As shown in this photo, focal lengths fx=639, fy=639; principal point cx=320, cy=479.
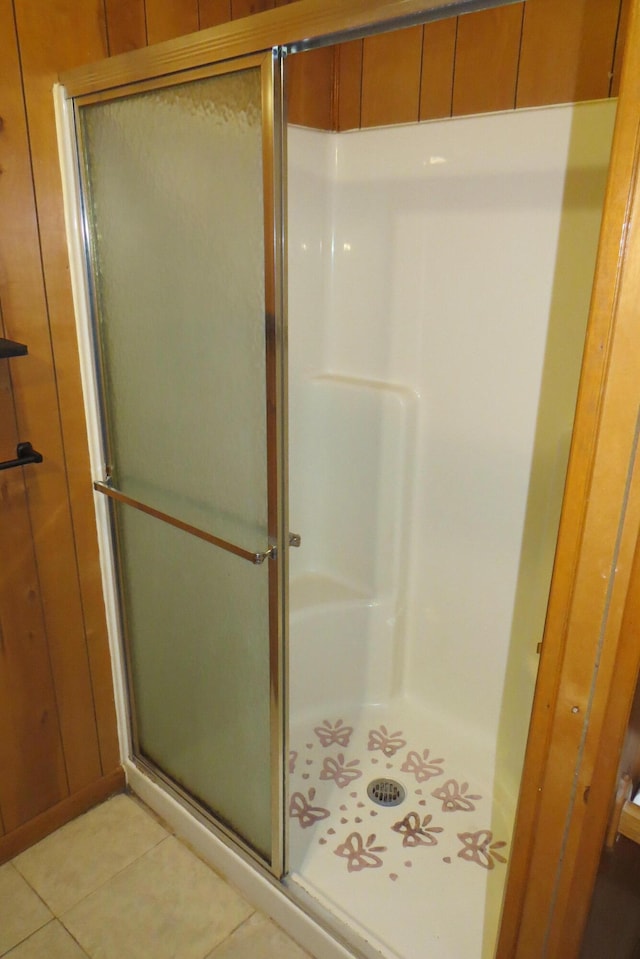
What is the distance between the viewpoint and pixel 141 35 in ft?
4.65

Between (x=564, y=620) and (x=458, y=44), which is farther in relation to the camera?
(x=458, y=44)

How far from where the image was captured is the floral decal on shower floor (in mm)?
1615

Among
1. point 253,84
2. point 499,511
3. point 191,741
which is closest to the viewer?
point 253,84

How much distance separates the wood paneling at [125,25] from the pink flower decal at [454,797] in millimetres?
2024

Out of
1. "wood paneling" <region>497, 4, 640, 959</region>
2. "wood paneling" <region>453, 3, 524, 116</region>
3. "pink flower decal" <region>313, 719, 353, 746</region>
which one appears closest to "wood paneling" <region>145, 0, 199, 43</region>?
"wood paneling" <region>453, 3, 524, 116</region>

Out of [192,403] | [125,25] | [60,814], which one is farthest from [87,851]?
[125,25]

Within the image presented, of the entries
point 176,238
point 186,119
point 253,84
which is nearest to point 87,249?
point 176,238

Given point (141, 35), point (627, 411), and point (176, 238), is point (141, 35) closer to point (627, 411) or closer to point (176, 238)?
point (176, 238)

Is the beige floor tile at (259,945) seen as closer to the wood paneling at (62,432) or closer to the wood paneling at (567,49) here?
the wood paneling at (62,432)

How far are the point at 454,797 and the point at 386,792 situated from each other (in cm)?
19

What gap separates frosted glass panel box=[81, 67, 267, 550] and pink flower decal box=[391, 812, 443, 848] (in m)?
0.93

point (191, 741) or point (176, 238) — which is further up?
point (176, 238)

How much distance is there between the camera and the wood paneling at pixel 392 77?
5.65ft

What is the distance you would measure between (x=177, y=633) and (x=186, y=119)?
3.75 feet
